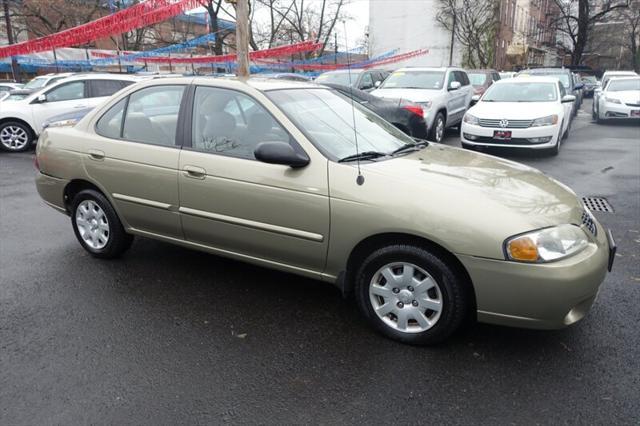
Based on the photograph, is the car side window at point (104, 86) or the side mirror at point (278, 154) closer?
the side mirror at point (278, 154)

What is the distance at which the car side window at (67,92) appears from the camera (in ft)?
36.5

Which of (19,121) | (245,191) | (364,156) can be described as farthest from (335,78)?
(245,191)

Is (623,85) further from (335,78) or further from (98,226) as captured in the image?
(98,226)

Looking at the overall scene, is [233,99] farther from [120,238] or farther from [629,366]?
[629,366]

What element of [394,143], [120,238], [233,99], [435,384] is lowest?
[435,384]

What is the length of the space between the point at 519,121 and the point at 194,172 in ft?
24.8

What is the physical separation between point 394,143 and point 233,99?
1.31 metres

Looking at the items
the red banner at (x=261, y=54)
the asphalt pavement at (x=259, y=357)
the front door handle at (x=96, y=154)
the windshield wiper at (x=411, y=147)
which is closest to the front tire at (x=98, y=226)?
the asphalt pavement at (x=259, y=357)

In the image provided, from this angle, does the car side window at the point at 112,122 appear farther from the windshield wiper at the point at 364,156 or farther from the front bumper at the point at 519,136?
the front bumper at the point at 519,136

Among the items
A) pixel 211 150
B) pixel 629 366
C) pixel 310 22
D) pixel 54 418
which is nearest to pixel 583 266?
pixel 629 366

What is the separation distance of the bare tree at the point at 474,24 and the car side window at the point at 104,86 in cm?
3270

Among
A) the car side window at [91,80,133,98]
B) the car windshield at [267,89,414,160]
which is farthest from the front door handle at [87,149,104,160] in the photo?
the car side window at [91,80,133,98]

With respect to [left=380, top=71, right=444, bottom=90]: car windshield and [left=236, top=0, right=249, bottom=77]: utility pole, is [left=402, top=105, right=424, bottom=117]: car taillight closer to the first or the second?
[left=380, top=71, right=444, bottom=90]: car windshield

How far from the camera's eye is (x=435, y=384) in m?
2.70
